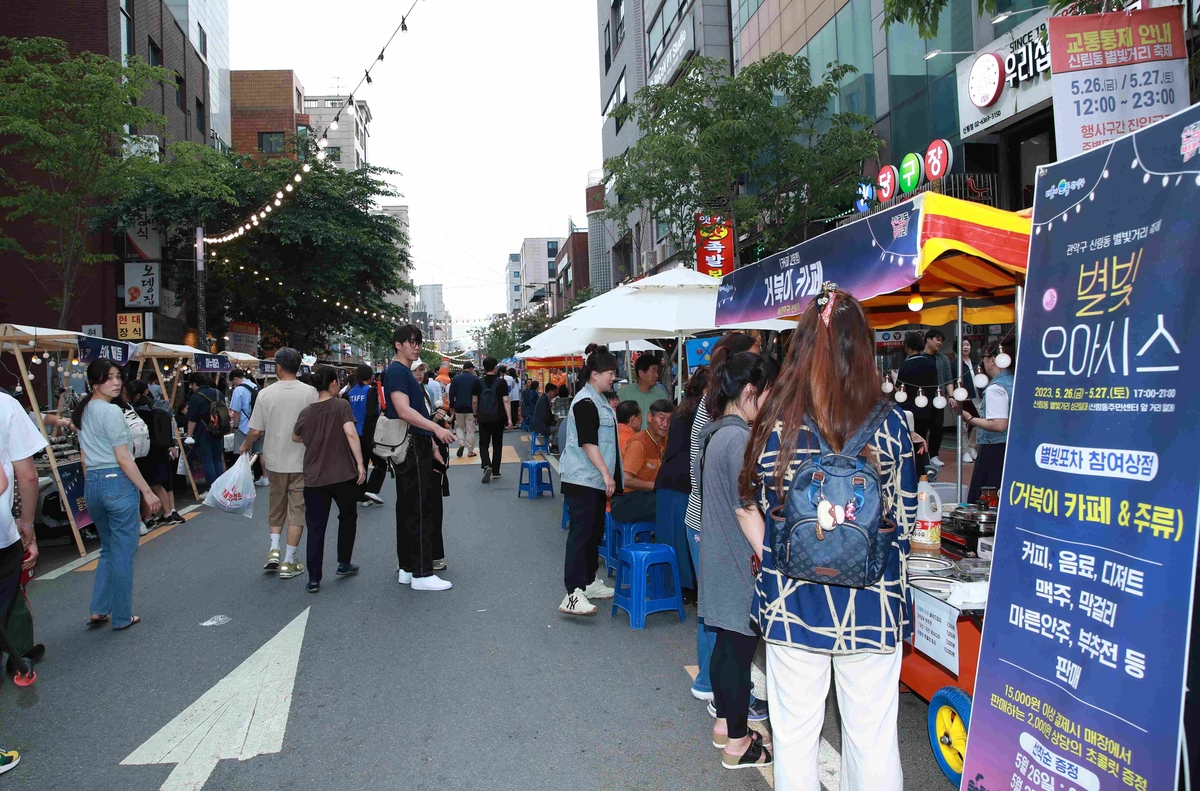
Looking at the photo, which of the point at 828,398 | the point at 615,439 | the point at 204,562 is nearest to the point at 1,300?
the point at 204,562

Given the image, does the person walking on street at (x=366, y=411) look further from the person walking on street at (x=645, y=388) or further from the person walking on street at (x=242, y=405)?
the person walking on street at (x=645, y=388)

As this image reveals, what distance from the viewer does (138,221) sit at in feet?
82.2

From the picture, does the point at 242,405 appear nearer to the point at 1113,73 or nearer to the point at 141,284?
the point at 1113,73

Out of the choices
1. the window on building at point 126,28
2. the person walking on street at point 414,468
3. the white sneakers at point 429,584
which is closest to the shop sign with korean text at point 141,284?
the window on building at point 126,28

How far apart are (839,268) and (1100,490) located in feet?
7.90

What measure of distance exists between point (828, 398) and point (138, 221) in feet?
91.5

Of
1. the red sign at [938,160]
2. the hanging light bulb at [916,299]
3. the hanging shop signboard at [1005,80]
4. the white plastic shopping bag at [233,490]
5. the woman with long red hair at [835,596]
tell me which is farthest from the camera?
the red sign at [938,160]

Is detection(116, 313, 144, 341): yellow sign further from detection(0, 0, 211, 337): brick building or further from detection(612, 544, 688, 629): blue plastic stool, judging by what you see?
detection(612, 544, 688, 629): blue plastic stool

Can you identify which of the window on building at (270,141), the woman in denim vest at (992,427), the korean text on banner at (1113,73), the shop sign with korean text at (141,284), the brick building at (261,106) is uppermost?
the brick building at (261,106)

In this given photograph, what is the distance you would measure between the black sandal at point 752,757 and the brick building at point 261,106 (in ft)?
177

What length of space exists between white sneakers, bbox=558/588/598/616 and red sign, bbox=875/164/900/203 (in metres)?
11.1

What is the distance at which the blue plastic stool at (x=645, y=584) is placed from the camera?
5320mm

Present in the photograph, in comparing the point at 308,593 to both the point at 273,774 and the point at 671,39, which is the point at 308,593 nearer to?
the point at 273,774

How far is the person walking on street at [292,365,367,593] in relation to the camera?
643cm
